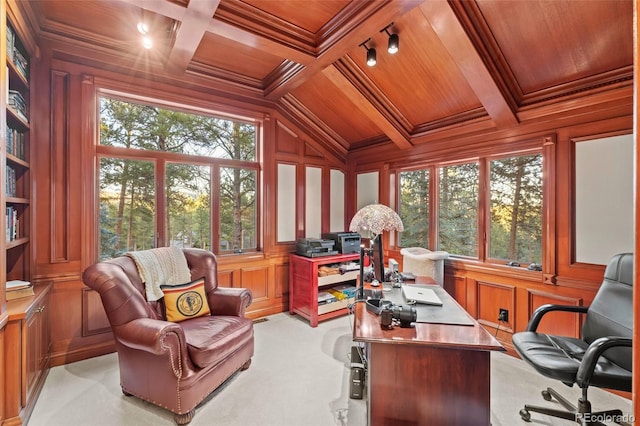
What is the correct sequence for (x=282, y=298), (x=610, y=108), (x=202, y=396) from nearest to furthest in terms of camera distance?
1. (x=202, y=396)
2. (x=610, y=108)
3. (x=282, y=298)

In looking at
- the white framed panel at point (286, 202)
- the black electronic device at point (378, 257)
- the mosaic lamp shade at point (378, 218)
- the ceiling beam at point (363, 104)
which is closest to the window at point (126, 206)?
the white framed panel at point (286, 202)

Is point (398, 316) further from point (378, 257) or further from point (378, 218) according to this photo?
point (378, 218)

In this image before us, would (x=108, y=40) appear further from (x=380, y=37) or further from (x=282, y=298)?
(x=282, y=298)

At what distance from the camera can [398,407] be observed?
1549 millimetres

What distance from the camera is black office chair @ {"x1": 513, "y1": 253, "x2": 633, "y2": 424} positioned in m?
1.59

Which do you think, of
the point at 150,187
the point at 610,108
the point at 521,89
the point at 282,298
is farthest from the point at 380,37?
the point at 282,298

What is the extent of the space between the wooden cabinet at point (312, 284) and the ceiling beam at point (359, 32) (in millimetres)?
2158

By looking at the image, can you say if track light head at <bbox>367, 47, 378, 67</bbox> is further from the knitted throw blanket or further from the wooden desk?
the knitted throw blanket

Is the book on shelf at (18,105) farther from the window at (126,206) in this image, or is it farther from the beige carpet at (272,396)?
the beige carpet at (272,396)

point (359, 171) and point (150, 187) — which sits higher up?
point (359, 171)

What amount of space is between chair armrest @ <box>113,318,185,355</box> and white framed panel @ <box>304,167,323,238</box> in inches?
99.3

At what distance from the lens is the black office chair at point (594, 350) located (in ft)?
5.20

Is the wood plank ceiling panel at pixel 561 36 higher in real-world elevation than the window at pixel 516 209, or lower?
higher

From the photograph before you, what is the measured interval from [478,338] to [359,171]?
3.42 m
